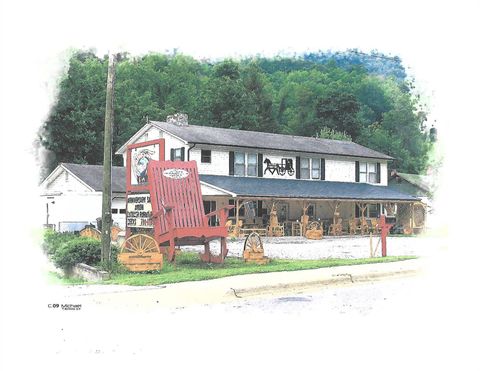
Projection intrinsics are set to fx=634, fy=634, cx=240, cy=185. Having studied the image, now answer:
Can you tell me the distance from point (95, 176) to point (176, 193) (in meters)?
21.1

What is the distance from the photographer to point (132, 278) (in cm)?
1385

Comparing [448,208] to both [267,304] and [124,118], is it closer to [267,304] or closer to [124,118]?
[267,304]

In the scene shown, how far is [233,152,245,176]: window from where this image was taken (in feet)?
112

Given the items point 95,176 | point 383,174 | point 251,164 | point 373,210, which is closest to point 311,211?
point 251,164

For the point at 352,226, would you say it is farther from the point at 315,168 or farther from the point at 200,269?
the point at 200,269

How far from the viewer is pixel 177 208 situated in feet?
55.8

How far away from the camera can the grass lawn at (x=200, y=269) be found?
13.5 meters

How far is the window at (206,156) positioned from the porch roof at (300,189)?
2.80 ft

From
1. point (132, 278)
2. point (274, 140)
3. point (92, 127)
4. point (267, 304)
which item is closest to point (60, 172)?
point (92, 127)

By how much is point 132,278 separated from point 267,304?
420 centimetres

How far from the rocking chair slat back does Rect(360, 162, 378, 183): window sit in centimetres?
2457

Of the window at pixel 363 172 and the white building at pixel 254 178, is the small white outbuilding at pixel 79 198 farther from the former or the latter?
the window at pixel 363 172

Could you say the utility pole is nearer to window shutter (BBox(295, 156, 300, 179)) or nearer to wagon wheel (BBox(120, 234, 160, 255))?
wagon wheel (BBox(120, 234, 160, 255))

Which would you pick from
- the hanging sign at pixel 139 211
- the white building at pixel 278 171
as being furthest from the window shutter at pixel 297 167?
the hanging sign at pixel 139 211
